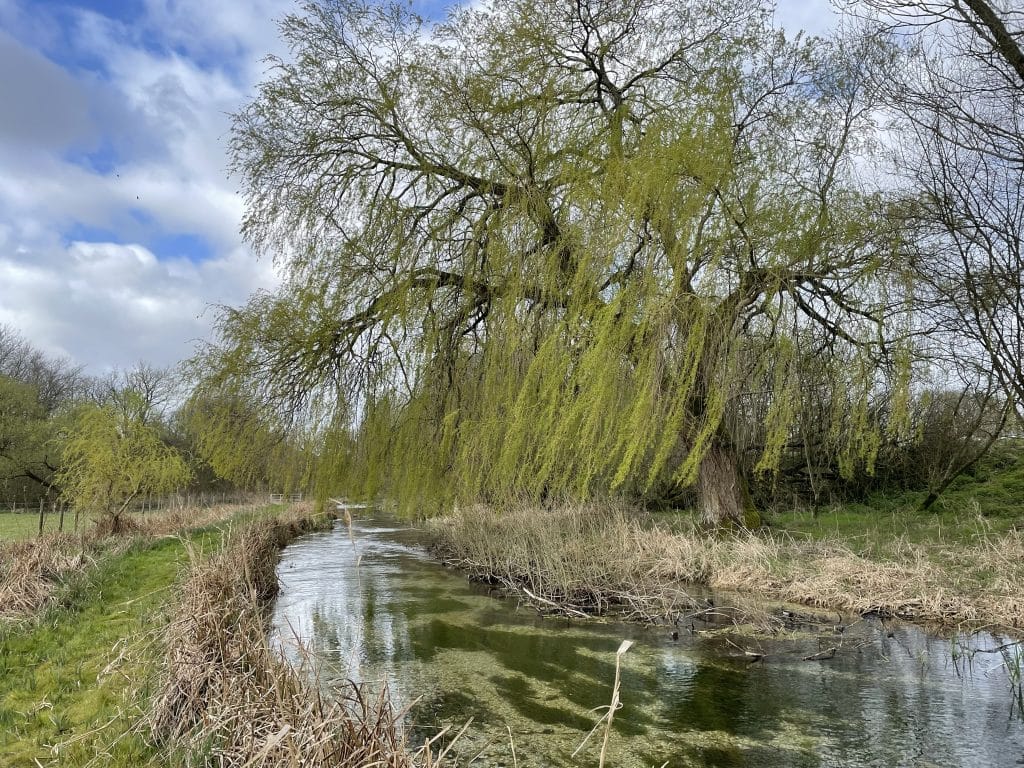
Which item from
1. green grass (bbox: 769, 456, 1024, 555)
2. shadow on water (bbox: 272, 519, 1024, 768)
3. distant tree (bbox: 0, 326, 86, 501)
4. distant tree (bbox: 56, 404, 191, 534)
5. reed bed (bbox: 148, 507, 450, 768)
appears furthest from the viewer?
distant tree (bbox: 0, 326, 86, 501)

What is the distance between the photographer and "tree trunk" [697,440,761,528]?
10.5m

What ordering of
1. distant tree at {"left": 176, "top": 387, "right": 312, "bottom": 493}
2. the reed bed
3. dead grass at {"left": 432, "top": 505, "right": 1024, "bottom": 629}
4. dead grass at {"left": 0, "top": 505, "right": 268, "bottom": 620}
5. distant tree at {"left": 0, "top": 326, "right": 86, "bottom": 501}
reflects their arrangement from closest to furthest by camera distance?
1. the reed bed
2. dead grass at {"left": 432, "top": 505, "right": 1024, "bottom": 629}
3. dead grass at {"left": 0, "top": 505, "right": 268, "bottom": 620}
4. distant tree at {"left": 176, "top": 387, "right": 312, "bottom": 493}
5. distant tree at {"left": 0, "top": 326, "right": 86, "bottom": 501}

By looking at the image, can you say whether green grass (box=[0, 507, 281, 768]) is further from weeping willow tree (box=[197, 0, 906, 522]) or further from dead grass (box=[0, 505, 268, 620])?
weeping willow tree (box=[197, 0, 906, 522])

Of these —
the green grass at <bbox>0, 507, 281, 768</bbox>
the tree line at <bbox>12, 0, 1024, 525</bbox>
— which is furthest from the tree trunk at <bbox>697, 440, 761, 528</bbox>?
the green grass at <bbox>0, 507, 281, 768</bbox>

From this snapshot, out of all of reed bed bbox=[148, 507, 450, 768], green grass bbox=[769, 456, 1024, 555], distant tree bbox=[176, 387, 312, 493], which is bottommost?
reed bed bbox=[148, 507, 450, 768]

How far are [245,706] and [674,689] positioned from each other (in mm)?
3227

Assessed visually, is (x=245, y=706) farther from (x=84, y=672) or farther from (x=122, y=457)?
(x=122, y=457)

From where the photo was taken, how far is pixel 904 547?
8445 millimetres

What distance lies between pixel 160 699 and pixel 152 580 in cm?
524

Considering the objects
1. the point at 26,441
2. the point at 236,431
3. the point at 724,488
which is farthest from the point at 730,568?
the point at 26,441

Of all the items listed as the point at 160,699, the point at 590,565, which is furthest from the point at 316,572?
the point at 160,699

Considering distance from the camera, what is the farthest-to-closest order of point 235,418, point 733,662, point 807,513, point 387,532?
point 387,532 < point 807,513 < point 235,418 < point 733,662

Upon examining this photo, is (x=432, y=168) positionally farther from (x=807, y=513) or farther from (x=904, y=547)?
(x=807, y=513)

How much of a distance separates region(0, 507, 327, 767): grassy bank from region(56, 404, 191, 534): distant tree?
421 centimetres
